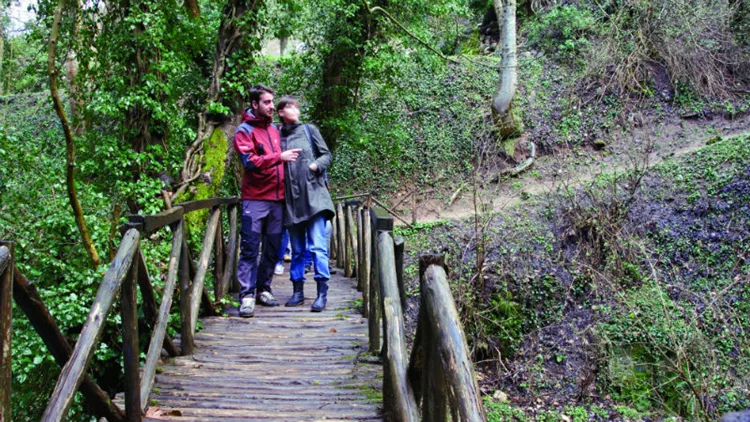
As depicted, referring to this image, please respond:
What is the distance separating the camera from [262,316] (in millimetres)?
4723

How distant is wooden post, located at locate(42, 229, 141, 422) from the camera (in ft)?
6.76

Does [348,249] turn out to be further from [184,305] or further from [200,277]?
[184,305]

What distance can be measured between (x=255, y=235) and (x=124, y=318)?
6.50 feet

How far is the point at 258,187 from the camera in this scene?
464 centimetres

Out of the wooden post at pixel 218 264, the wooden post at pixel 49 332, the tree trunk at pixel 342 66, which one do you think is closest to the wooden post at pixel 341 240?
the tree trunk at pixel 342 66

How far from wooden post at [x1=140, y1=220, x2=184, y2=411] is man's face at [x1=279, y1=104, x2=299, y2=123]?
1561 mm

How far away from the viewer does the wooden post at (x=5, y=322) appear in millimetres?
1918

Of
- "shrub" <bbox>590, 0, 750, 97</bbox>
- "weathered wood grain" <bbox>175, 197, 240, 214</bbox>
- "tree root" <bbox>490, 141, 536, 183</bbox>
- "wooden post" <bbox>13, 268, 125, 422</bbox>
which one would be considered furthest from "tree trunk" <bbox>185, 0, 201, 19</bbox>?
"shrub" <bbox>590, 0, 750, 97</bbox>

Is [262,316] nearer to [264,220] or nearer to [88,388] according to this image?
[264,220]

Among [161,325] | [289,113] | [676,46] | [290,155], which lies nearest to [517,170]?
[676,46]

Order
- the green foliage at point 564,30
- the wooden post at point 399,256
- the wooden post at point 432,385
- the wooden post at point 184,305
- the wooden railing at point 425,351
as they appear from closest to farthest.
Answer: the wooden railing at point 425,351
the wooden post at point 432,385
the wooden post at point 399,256
the wooden post at point 184,305
the green foliage at point 564,30

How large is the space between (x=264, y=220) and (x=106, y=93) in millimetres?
2488

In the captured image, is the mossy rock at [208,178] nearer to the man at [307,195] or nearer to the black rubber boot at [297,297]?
the black rubber boot at [297,297]

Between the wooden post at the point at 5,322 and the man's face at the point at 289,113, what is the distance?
10.1 ft
